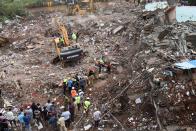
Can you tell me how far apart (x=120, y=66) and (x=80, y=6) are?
1343 cm

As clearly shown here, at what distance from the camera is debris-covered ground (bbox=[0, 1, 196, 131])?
1831cm

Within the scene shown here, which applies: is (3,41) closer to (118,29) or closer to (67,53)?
(67,53)

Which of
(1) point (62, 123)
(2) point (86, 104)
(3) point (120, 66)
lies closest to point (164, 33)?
(3) point (120, 66)

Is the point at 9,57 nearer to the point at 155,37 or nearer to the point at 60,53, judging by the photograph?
the point at 60,53

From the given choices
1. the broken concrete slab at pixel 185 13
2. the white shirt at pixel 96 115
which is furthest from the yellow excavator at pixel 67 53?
the white shirt at pixel 96 115

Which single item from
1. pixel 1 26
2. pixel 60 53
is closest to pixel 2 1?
pixel 1 26

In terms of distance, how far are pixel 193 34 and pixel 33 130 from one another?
872cm

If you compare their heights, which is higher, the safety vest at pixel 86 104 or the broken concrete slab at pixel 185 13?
the broken concrete slab at pixel 185 13

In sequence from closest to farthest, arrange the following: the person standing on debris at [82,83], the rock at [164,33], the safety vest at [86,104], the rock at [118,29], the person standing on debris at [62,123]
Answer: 1. the person standing on debris at [62,123]
2. the safety vest at [86,104]
3. the person standing on debris at [82,83]
4. the rock at [164,33]
5. the rock at [118,29]

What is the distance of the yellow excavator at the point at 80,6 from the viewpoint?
3491cm

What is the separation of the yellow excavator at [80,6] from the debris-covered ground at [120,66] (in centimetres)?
117

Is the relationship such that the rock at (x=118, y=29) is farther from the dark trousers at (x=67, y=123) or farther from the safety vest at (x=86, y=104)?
the dark trousers at (x=67, y=123)

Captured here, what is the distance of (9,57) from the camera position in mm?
27062

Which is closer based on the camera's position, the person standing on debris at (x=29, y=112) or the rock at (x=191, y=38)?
the person standing on debris at (x=29, y=112)
